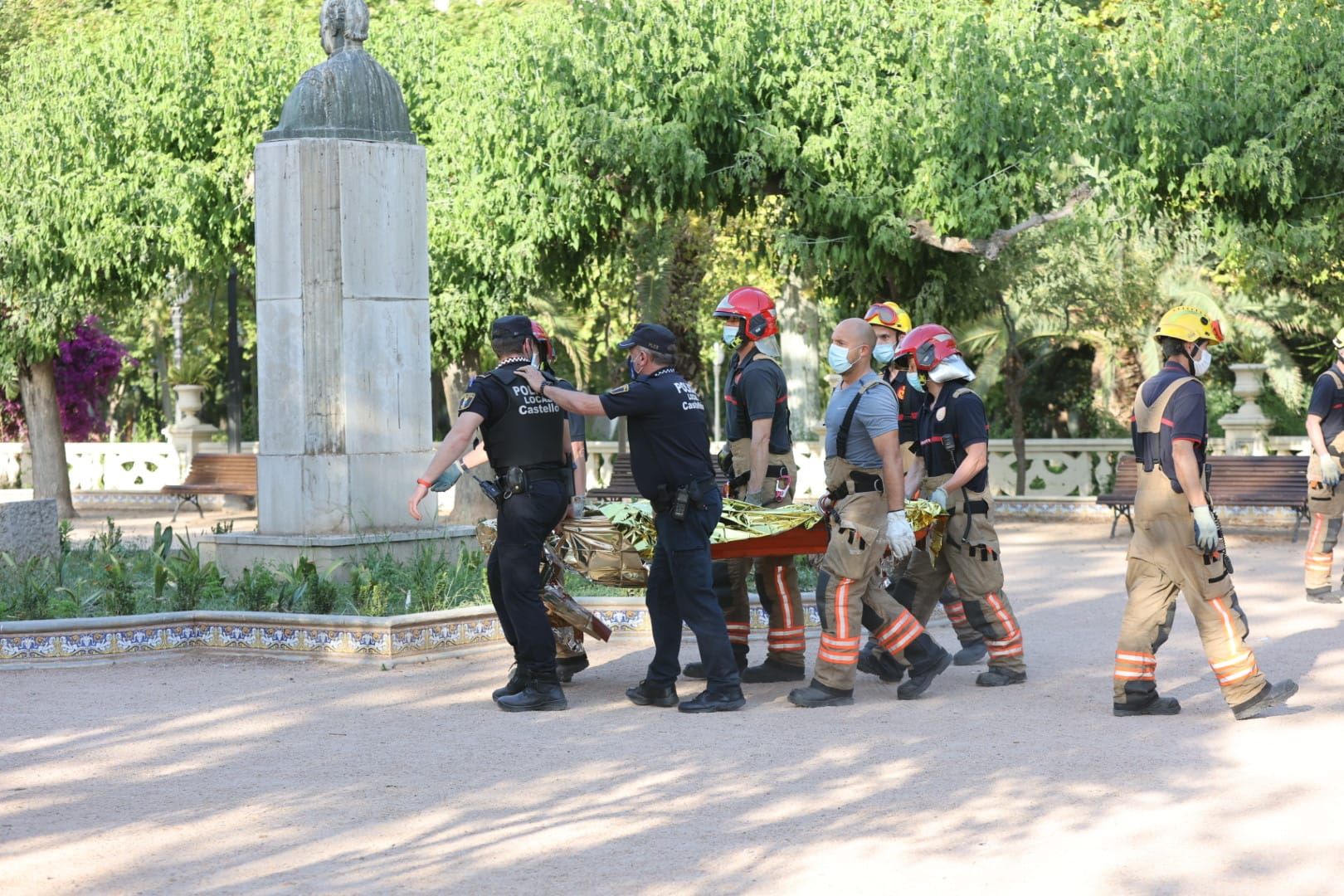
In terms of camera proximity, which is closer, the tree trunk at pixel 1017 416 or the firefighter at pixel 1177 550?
the firefighter at pixel 1177 550

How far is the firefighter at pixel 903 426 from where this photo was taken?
32.3ft

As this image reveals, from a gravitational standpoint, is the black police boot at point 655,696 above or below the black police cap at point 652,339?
below

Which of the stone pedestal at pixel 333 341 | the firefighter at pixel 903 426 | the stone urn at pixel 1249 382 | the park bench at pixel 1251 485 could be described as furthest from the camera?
the stone urn at pixel 1249 382

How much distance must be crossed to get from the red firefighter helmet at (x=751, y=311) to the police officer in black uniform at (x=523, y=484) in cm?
104

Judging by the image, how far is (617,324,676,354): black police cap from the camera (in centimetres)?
857

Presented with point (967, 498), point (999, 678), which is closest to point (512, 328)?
point (967, 498)

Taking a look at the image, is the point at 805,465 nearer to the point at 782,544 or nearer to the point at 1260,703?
the point at 782,544

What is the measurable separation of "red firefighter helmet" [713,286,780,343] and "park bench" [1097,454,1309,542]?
31.3 ft

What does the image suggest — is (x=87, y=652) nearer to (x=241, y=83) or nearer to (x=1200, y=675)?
(x=1200, y=675)

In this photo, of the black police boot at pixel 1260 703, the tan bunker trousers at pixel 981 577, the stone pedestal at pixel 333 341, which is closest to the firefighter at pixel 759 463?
the tan bunker trousers at pixel 981 577

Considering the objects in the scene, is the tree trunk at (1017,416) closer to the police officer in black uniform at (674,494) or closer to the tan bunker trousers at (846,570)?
the tan bunker trousers at (846,570)

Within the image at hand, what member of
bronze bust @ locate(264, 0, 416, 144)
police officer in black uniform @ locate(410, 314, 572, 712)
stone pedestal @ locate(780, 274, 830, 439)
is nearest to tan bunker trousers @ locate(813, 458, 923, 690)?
police officer in black uniform @ locate(410, 314, 572, 712)

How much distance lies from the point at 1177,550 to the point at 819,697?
1844 millimetres

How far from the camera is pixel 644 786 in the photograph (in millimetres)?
7070
